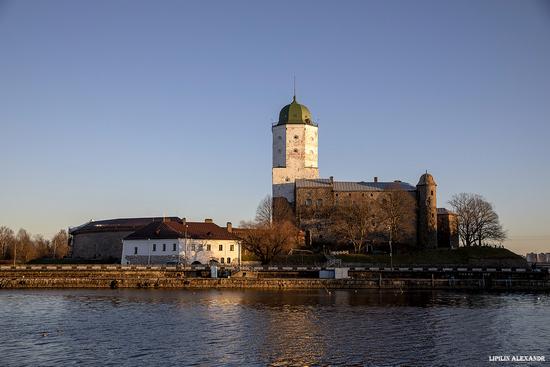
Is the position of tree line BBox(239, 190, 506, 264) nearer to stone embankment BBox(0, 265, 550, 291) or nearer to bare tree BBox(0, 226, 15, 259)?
stone embankment BBox(0, 265, 550, 291)

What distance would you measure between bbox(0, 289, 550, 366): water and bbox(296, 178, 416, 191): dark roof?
125 ft

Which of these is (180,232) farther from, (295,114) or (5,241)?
(5,241)

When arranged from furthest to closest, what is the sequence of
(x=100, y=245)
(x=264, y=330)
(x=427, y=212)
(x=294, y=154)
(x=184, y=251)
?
1. (x=294, y=154)
2. (x=100, y=245)
3. (x=427, y=212)
4. (x=184, y=251)
5. (x=264, y=330)

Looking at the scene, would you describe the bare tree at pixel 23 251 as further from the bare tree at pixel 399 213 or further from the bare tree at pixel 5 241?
the bare tree at pixel 399 213

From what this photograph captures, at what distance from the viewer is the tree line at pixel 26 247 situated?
93125 mm

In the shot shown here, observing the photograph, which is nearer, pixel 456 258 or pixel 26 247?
pixel 456 258

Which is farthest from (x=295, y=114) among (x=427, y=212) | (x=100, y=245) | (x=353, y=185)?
(x=100, y=245)

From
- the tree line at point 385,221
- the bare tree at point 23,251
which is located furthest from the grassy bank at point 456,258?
the bare tree at point 23,251

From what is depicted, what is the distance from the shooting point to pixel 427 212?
78.5 m

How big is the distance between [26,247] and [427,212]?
216 feet

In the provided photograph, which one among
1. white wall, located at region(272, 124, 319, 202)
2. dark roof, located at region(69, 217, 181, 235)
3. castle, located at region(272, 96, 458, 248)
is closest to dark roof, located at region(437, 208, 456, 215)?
castle, located at region(272, 96, 458, 248)

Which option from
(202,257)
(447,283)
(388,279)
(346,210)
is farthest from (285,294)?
(346,210)

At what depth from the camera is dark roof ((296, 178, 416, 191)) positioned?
8281cm

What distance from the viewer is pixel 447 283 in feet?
183
